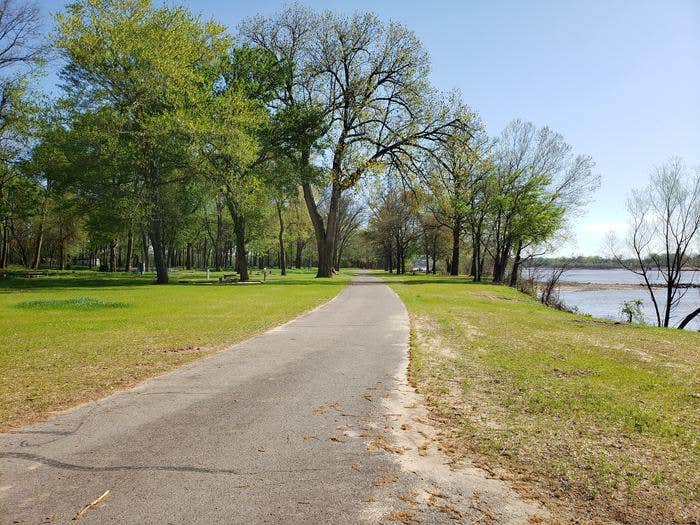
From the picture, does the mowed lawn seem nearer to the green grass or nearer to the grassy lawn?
the grassy lawn

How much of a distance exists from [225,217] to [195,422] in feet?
177

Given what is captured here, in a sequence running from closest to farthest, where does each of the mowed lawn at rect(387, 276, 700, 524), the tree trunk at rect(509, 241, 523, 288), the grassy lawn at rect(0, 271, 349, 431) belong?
the mowed lawn at rect(387, 276, 700, 524), the grassy lawn at rect(0, 271, 349, 431), the tree trunk at rect(509, 241, 523, 288)

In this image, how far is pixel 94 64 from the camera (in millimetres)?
27344

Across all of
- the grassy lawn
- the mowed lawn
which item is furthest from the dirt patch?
the grassy lawn

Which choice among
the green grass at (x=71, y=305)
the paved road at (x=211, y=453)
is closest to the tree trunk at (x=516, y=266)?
the green grass at (x=71, y=305)

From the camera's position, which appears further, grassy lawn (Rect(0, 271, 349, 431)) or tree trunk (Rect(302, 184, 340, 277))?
tree trunk (Rect(302, 184, 340, 277))

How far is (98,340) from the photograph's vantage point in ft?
34.1

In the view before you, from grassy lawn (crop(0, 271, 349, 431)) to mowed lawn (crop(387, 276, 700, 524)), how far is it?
15.3 ft

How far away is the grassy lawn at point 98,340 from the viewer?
6.59m

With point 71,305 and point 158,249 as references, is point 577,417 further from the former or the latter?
point 158,249

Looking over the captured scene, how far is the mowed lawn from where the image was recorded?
12.7ft

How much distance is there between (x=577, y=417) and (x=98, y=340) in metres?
9.52

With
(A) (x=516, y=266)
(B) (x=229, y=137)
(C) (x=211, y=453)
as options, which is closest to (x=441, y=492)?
(C) (x=211, y=453)

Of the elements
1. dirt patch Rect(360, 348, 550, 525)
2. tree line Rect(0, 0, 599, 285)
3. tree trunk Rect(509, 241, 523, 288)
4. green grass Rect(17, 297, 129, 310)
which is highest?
tree line Rect(0, 0, 599, 285)
